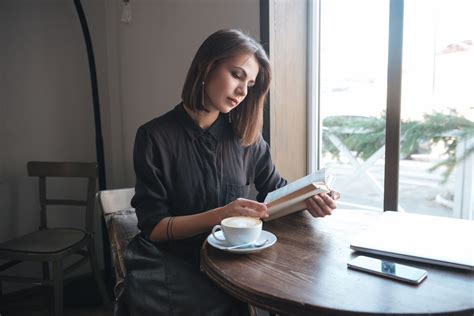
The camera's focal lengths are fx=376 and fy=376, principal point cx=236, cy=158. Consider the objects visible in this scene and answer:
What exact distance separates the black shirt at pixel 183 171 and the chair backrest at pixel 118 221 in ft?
1.00

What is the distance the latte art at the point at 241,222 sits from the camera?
88 centimetres

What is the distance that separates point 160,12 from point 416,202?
5.45ft

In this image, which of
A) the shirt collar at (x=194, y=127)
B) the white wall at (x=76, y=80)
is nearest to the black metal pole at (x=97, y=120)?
the white wall at (x=76, y=80)

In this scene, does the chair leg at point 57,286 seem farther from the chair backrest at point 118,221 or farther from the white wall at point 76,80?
the white wall at point 76,80

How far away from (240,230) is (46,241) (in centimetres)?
146

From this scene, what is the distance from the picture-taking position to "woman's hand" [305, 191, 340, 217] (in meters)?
1.11

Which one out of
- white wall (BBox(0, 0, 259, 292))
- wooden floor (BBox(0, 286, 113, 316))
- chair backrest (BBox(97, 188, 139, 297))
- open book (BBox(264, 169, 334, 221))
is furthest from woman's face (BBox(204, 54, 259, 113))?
wooden floor (BBox(0, 286, 113, 316))

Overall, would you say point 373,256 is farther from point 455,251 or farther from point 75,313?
point 75,313

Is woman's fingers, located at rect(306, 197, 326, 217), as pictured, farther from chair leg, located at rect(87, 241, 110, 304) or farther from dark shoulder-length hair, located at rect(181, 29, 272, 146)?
chair leg, located at rect(87, 241, 110, 304)

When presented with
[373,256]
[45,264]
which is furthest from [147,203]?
[45,264]

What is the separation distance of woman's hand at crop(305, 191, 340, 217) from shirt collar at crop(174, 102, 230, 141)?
39 cm

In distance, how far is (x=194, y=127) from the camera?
1.24 metres

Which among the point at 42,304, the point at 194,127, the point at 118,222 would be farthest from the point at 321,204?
the point at 42,304

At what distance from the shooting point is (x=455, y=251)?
0.80 m
